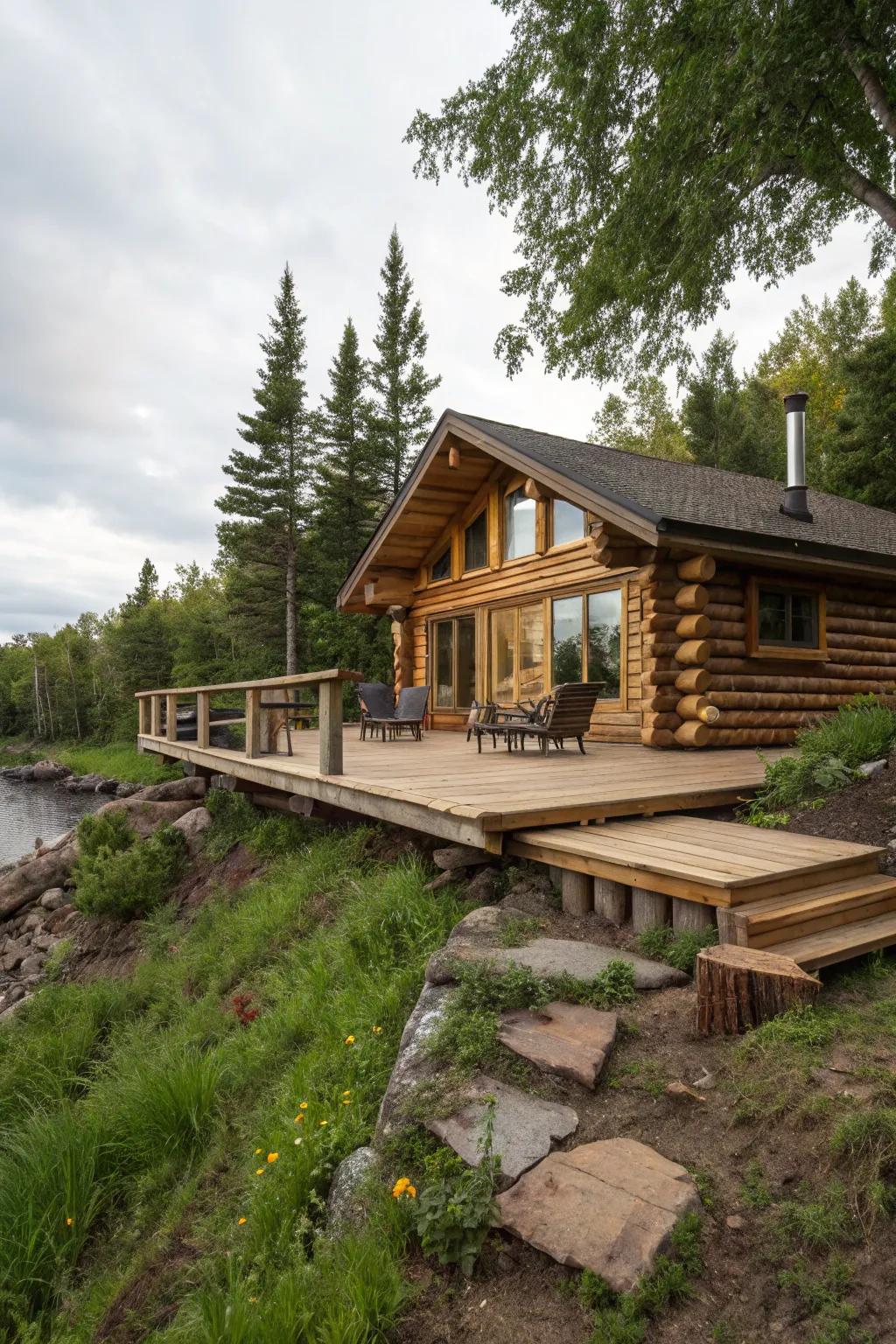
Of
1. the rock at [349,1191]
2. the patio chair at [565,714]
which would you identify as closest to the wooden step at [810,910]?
the rock at [349,1191]

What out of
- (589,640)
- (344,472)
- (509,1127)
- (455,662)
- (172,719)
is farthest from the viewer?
(344,472)

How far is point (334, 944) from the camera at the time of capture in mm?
3967

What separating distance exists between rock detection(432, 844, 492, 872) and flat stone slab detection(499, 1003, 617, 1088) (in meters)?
1.51

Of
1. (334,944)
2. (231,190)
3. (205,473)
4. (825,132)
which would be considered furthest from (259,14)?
(205,473)

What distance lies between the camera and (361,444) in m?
22.6

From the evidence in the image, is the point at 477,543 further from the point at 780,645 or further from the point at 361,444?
the point at 361,444

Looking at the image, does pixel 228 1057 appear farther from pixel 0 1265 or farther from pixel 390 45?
pixel 390 45

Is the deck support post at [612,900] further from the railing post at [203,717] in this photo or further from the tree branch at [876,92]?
the tree branch at [876,92]

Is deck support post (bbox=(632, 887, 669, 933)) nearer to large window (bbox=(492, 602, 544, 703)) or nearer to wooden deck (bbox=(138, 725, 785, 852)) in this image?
wooden deck (bbox=(138, 725, 785, 852))

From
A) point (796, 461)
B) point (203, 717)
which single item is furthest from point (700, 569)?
point (203, 717)

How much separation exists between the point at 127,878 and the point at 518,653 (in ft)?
19.5

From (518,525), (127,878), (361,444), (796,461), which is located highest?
(361,444)

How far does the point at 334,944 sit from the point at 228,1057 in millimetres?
740

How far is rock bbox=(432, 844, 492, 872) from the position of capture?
411cm
